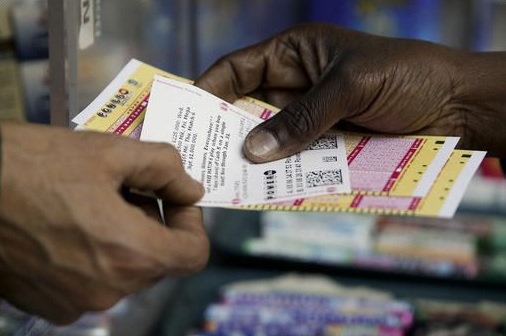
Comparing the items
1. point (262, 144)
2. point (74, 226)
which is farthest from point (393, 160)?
point (74, 226)

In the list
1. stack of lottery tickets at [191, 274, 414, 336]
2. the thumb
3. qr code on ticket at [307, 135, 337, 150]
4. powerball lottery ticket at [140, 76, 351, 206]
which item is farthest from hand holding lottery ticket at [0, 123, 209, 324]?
stack of lottery tickets at [191, 274, 414, 336]

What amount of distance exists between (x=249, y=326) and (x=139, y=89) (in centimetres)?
116

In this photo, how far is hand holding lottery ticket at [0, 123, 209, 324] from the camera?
0.91 meters

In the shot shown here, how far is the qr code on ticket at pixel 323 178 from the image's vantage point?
1178 millimetres

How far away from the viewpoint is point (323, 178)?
1193mm

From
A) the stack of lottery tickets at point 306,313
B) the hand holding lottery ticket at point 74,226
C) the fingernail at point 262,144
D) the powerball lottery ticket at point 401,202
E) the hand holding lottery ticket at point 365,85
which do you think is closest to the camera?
the hand holding lottery ticket at point 74,226

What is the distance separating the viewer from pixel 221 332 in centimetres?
234

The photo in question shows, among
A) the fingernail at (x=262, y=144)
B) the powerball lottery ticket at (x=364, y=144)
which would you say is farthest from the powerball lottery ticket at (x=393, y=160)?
the fingernail at (x=262, y=144)

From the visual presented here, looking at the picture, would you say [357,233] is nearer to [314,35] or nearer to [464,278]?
[464,278]

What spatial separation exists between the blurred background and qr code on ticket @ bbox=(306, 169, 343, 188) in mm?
898

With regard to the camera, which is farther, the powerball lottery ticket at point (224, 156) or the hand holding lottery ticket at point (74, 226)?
the powerball lottery ticket at point (224, 156)

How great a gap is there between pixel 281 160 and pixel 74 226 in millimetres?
424

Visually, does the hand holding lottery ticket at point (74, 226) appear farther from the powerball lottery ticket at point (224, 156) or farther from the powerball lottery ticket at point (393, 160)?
the powerball lottery ticket at point (393, 160)

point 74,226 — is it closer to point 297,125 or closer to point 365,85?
point 297,125
